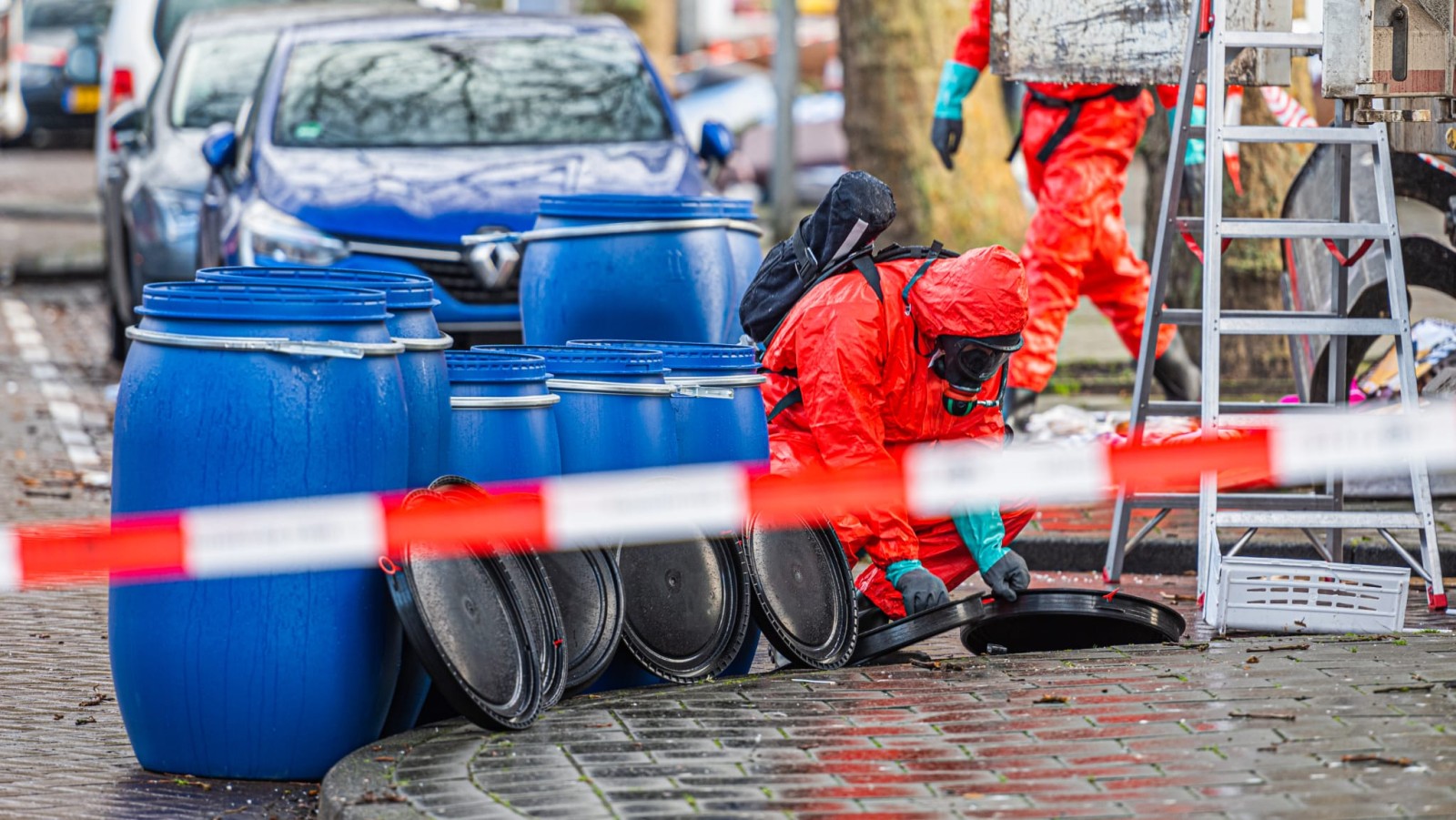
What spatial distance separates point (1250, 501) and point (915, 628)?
175 cm

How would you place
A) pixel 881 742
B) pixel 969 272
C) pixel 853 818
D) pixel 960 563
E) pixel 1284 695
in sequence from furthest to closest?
pixel 960 563, pixel 969 272, pixel 1284 695, pixel 881 742, pixel 853 818

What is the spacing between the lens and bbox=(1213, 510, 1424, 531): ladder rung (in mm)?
5961

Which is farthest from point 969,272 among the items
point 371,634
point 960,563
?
point 371,634

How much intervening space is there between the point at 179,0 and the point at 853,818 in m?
12.7

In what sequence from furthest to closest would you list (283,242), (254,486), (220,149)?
(220,149) < (283,242) < (254,486)

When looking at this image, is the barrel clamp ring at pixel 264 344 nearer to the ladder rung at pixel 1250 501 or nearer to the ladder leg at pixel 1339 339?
the ladder rung at pixel 1250 501

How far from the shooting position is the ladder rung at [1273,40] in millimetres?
6145

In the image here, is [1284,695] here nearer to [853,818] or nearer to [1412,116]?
[853,818]

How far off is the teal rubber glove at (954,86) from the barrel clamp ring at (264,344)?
431 centimetres

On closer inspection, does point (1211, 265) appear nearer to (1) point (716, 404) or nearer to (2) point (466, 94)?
(1) point (716, 404)

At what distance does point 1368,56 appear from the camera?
5.65 m

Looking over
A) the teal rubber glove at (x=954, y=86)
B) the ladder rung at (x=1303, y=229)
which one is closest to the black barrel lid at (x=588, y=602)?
the ladder rung at (x=1303, y=229)

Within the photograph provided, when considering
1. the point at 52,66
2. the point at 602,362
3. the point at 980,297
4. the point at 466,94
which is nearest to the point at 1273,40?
the point at 980,297

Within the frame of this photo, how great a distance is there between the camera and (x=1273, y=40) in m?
6.17
